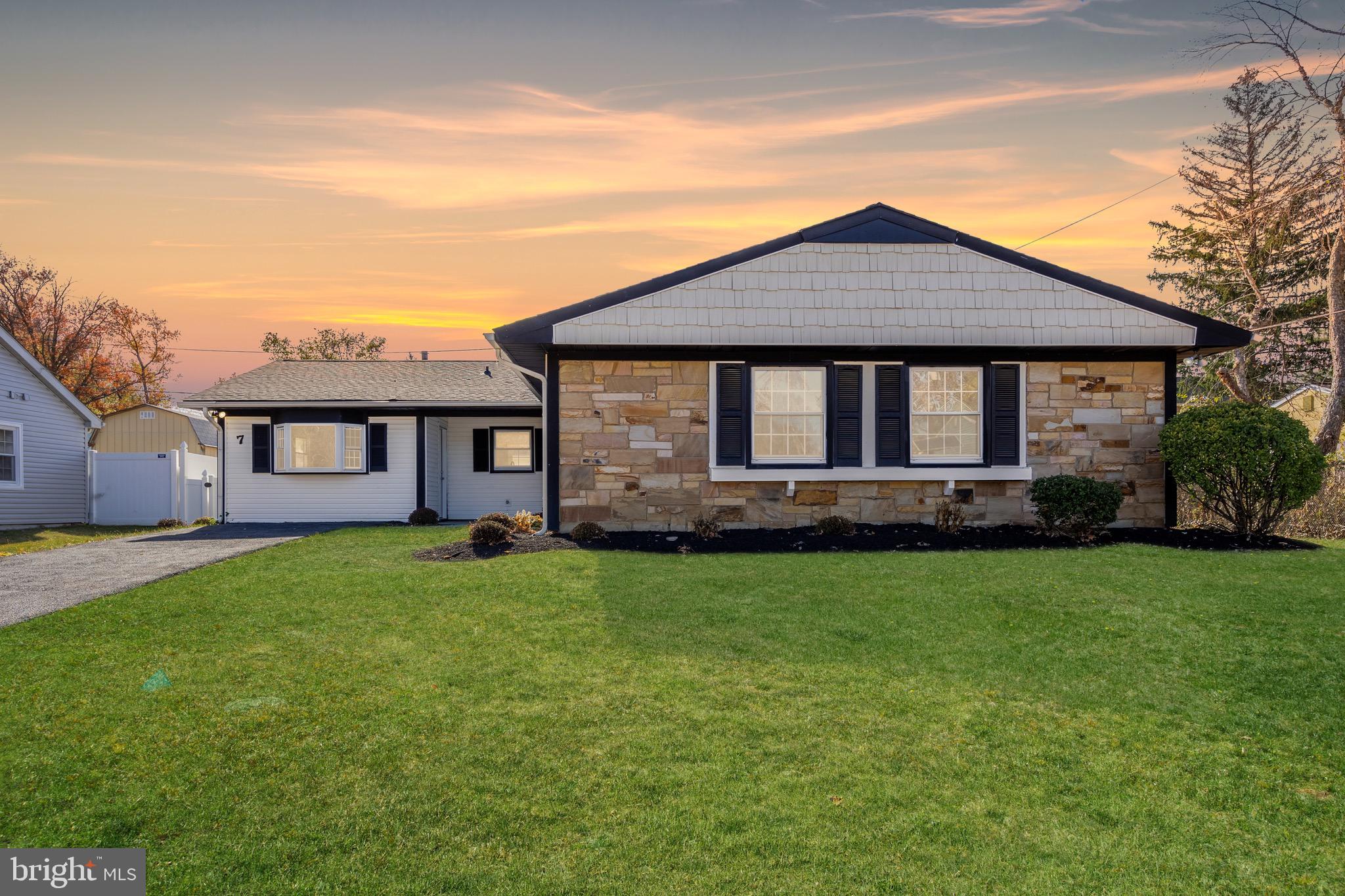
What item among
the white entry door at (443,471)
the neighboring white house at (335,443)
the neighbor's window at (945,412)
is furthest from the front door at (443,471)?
the neighbor's window at (945,412)

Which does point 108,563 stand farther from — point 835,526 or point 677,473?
point 835,526

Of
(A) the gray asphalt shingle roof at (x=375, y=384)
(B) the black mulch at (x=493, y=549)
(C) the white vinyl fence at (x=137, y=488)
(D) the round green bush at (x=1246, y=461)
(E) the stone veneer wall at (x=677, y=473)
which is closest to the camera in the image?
(D) the round green bush at (x=1246, y=461)

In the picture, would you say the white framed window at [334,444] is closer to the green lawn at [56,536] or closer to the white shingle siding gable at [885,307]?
the green lawn at [56,536]

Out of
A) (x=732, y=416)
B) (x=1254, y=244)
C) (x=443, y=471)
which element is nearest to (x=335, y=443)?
(x=443, y=471)

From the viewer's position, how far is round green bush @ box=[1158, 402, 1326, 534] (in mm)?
10617

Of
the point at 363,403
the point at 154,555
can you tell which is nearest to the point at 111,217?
the point at 363,403

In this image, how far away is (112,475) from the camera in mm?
22328

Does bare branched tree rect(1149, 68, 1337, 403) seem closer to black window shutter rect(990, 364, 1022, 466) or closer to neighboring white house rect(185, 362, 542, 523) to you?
black window shutter rect(990, 364, 1022, 466)

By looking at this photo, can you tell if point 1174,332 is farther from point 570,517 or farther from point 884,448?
point 570,517

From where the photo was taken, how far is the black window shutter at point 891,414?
12.4m

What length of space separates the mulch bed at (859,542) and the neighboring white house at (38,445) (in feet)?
45.5

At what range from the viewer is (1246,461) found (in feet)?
35.2

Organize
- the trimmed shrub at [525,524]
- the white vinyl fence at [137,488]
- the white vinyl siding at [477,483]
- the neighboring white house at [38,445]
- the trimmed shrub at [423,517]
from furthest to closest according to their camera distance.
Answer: the white vinyl fence at [137,488] < the white vinyl siding at [477,483] < the neighboring white house at [38,445] < the trimmed shrub at [423,517] < the trimmed shrub at [525,524]

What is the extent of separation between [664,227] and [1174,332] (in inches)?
343
